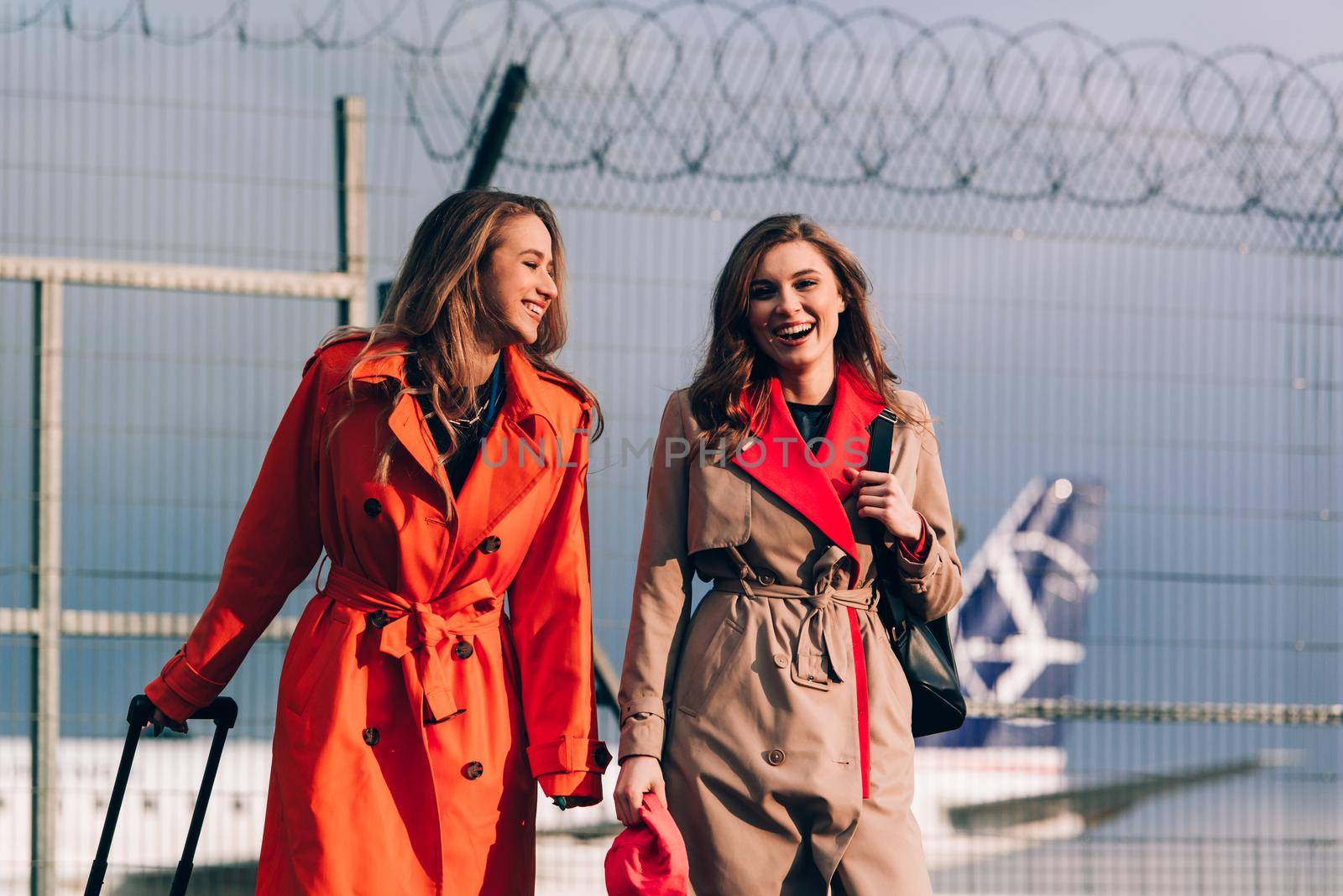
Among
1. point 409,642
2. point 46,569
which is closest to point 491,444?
point 409,642

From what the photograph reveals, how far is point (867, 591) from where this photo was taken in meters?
3.60

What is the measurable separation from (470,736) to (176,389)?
294 cm

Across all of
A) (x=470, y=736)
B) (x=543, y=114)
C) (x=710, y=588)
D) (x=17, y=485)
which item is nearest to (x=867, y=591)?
(x=710, y=588)

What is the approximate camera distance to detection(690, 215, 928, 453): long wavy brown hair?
3.69 meters

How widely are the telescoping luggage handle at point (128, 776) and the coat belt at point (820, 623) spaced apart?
112 centimetres

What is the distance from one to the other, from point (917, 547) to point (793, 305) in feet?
1.91

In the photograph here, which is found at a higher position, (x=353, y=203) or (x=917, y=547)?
(x=353, y=203)

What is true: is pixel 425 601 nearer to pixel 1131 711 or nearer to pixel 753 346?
pixel 753 346

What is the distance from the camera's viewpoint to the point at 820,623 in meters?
3.51

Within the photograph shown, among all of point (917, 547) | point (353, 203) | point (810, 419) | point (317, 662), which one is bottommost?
point (317, 662)

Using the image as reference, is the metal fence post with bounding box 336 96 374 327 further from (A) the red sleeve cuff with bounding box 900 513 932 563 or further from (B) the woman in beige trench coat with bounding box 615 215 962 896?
(A) the red sleeve cuff with bounding box 900 513 932 563

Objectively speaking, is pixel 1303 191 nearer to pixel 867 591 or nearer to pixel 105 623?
pixel 867 591

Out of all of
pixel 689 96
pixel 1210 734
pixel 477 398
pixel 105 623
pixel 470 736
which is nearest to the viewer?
pixel 470 736

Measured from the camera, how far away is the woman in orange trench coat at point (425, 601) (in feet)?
11.3
